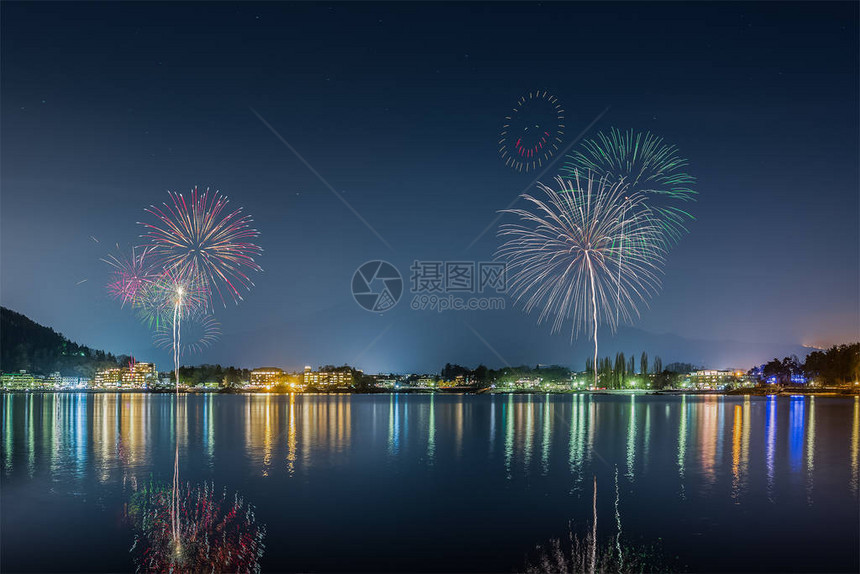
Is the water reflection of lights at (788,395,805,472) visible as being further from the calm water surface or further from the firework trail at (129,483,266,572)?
the firework trail at (129,483,266,572)

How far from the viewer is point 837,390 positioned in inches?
7328

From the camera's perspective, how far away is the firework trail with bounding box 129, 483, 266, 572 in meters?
15.6

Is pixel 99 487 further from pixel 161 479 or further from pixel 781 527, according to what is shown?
pixel 781 527

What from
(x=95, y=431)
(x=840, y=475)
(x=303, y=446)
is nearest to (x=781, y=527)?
(x=840, y=475)

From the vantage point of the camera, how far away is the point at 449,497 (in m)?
23.9

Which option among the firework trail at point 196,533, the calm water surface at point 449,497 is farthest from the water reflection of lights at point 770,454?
the firework trail at point 196,533

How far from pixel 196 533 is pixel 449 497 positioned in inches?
367

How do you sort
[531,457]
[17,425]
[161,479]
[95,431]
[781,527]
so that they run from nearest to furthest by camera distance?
1. [781,527]
2. [161,479]
3. [531,457]
4. [95,431]
5. [17,425]

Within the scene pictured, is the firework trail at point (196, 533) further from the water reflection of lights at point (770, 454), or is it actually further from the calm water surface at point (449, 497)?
the water reflection of lights at point (770, 454)

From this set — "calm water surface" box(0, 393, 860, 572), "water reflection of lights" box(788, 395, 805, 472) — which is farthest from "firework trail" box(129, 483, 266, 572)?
"water reflection of lights" box(788, 395, 805, 472)

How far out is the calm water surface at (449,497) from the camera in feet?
55.3

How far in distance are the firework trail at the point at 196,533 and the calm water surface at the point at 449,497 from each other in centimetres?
50

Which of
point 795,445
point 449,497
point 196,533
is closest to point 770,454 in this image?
point 795,445

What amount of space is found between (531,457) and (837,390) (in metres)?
189
